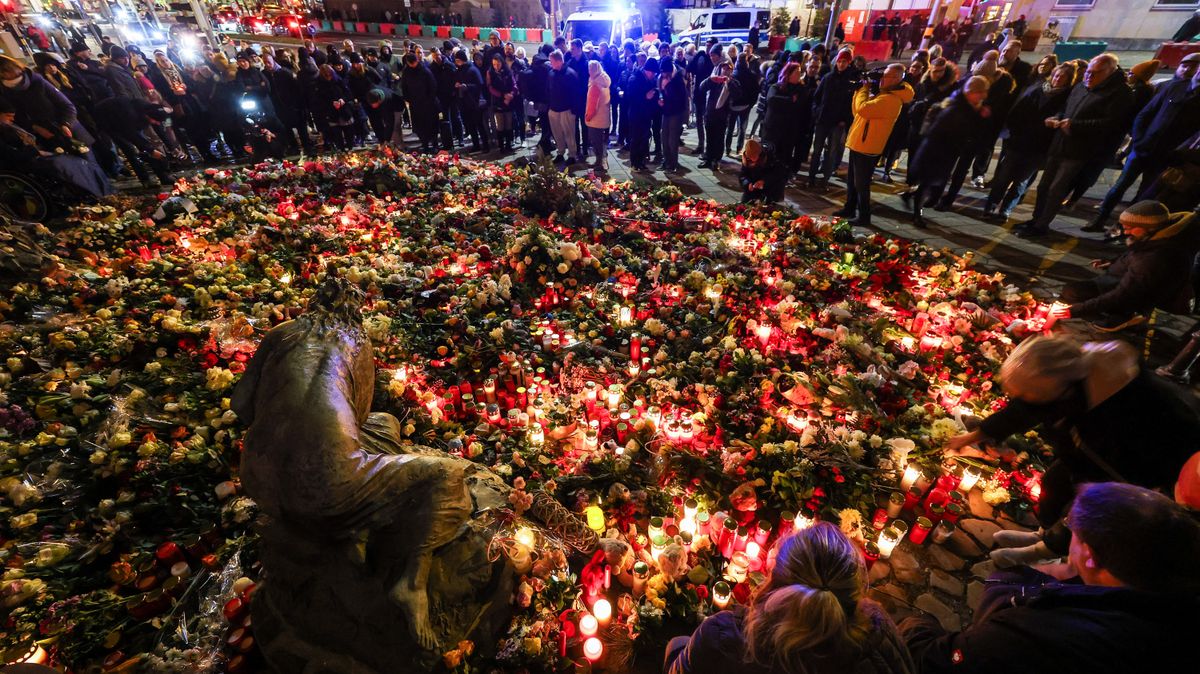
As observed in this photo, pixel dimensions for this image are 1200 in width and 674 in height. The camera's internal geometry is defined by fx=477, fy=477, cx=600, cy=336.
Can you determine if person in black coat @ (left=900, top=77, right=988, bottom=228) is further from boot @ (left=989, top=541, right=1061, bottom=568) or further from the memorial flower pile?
boot @ (left=989, top=541, right=1061, bottom=568)

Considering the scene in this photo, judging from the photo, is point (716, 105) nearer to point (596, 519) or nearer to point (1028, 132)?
point (1028, 132)

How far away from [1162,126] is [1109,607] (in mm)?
7740

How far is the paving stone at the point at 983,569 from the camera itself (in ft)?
9.50

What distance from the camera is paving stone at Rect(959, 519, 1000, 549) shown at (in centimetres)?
311

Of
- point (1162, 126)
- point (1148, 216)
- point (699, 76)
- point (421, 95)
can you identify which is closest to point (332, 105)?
point (421, 95)

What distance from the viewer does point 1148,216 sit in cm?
375

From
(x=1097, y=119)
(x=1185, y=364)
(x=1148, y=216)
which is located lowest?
(x=1185, y=364)

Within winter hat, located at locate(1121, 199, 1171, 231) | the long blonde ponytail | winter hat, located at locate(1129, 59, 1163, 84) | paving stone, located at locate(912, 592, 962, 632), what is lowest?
paving stone, located at locate(912, 592, 962, 632)

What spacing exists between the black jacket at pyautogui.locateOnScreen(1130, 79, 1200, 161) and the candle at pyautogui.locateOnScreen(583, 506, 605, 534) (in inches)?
329

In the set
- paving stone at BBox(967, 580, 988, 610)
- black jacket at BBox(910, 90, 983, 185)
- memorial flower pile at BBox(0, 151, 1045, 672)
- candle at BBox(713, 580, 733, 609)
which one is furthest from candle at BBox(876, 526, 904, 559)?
black jacket at BBox(910, 90, 983, 185)

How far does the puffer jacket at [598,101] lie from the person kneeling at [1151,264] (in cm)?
756

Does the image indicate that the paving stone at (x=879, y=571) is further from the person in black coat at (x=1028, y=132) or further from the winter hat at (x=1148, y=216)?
the person in black coat at (x=1028, y=132)

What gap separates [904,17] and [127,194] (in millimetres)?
26958

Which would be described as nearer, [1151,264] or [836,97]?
[1151,264]
